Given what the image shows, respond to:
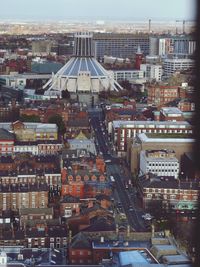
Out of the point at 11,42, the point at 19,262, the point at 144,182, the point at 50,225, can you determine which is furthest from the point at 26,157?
the point at 11,42

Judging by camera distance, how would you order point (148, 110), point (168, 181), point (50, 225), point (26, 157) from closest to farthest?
point (50, 225) < point (168, 181) < point (26, 157) < point (148, 110)

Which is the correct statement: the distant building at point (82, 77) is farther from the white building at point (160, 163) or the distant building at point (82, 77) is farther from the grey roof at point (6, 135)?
the white building at point (160, 163)

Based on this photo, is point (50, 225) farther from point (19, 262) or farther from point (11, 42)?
point (11, 42)

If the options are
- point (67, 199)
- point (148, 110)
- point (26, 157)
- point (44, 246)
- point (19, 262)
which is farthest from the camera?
point (148, 110)

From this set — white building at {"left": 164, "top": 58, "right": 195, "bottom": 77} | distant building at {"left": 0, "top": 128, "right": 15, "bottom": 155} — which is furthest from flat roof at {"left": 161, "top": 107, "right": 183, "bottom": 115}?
white building at {"left": 164, "top": 58, "right": 195, "bottom": 77}

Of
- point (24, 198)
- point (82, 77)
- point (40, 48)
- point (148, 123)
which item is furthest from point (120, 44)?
point (24, 198)

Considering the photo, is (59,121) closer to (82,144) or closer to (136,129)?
(136,129)
